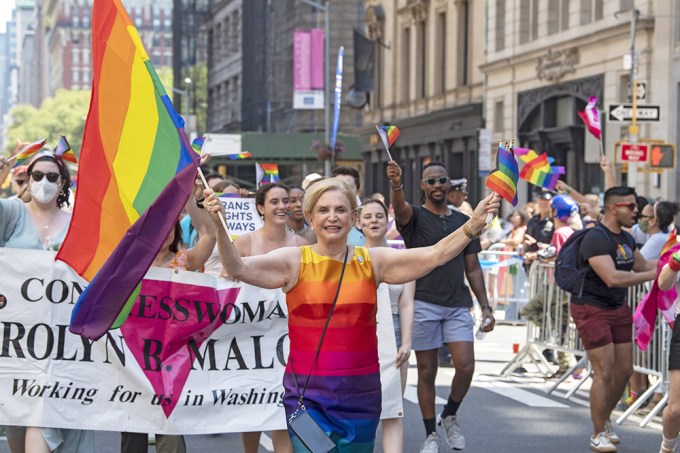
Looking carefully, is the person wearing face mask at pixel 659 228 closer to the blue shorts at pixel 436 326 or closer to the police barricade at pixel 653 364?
the police barricade at pixel 653 364

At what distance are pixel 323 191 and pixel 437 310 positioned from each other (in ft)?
12.7

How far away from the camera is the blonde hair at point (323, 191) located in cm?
607

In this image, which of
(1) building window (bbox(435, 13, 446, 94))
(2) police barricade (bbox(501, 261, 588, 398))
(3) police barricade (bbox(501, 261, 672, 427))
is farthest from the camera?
(1) building window (bbox(435, 13, 446, 94))

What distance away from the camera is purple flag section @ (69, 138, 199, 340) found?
5.85 metres

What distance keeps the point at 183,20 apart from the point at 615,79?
224ft

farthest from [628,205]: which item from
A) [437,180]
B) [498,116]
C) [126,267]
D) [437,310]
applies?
[498,116]

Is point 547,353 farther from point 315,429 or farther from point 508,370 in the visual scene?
point 315,429

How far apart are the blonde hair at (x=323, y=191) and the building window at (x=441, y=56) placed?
4098cm

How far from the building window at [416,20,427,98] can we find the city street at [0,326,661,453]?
3509cm

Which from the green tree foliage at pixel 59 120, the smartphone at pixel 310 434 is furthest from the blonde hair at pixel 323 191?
the green tree foliage at pixel 59 120

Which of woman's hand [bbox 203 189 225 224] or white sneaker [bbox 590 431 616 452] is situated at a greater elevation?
woman's hand [bbox 203 189 225 224]

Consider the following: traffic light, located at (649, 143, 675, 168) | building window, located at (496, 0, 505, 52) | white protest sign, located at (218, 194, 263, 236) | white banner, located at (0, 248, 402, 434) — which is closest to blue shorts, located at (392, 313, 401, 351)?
white banner, located at (0, 248, 402, 434)

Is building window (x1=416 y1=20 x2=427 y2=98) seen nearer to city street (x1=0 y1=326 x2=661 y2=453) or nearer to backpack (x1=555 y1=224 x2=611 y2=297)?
city street (x1=0 y1=326 x2=661 y2=453)

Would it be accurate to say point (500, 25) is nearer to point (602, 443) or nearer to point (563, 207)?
point (563, 207)
